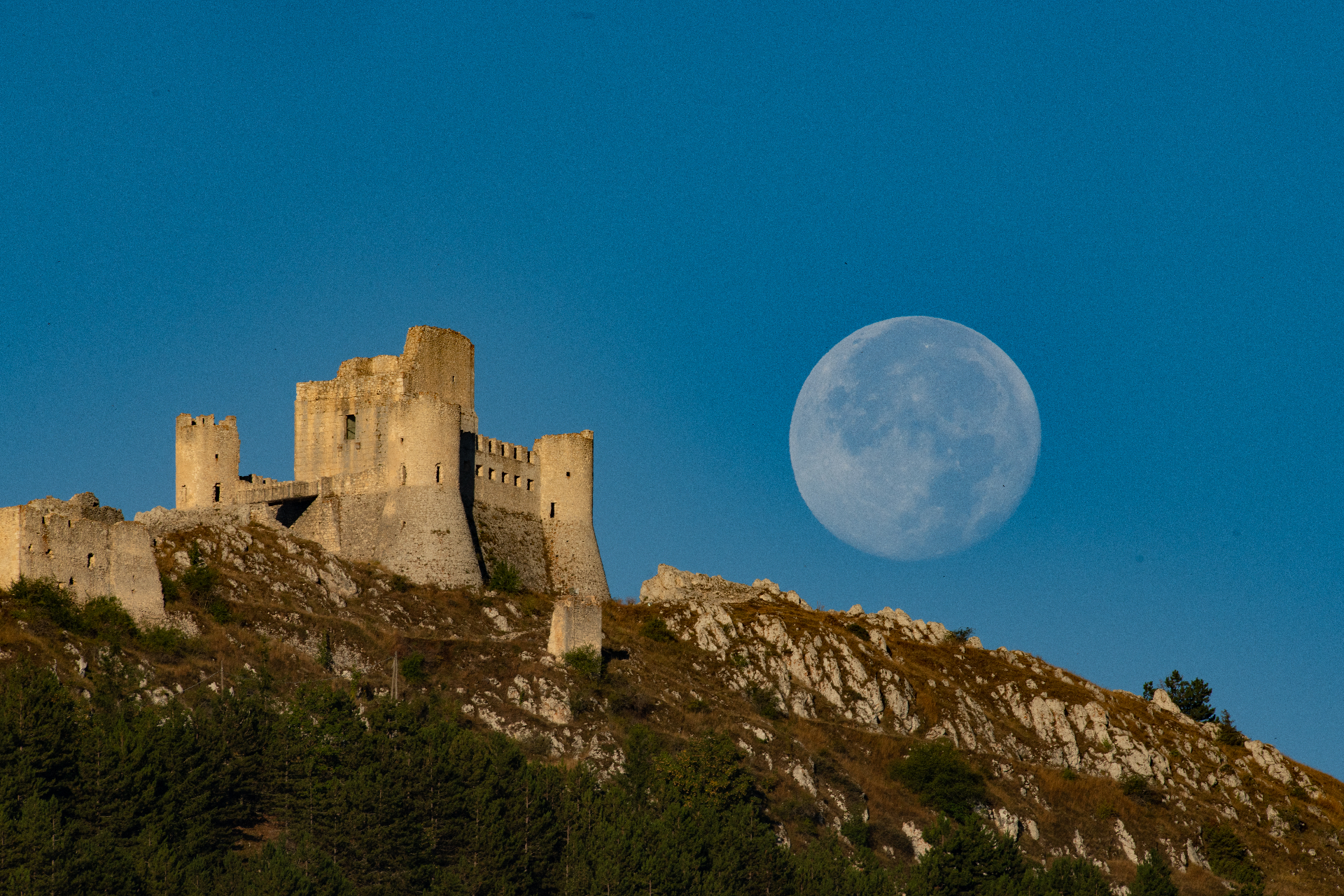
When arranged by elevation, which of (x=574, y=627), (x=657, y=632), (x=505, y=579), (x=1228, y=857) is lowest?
(x=1228, y=857)

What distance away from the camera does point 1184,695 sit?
11188 cm

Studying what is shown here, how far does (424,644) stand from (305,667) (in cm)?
617

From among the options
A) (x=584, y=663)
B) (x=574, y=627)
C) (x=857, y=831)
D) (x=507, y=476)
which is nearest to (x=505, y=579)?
(x=507, y=476)

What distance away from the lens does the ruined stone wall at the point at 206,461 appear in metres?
85.4

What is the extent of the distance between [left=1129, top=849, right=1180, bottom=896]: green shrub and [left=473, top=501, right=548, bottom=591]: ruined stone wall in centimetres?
3255

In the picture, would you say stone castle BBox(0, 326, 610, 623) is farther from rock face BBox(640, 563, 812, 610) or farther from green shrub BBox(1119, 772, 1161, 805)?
green shrub BBox(1119, 772, 1161, 805)

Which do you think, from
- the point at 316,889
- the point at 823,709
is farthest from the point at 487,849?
the point at 823,709

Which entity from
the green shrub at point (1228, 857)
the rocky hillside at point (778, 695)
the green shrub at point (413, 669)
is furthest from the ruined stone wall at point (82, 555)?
the green shrub at point (1228, 857)

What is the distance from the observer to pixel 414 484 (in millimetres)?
86938

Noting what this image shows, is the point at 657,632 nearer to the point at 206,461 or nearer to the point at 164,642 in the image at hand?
the point at 206,461

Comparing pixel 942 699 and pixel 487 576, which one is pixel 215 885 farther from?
pixel 942 699

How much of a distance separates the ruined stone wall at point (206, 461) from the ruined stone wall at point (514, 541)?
12206mm

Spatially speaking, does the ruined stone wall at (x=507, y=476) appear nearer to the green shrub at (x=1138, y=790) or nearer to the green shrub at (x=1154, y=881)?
the green shrub at (x=1138, y=790)

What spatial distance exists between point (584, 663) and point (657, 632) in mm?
10383
